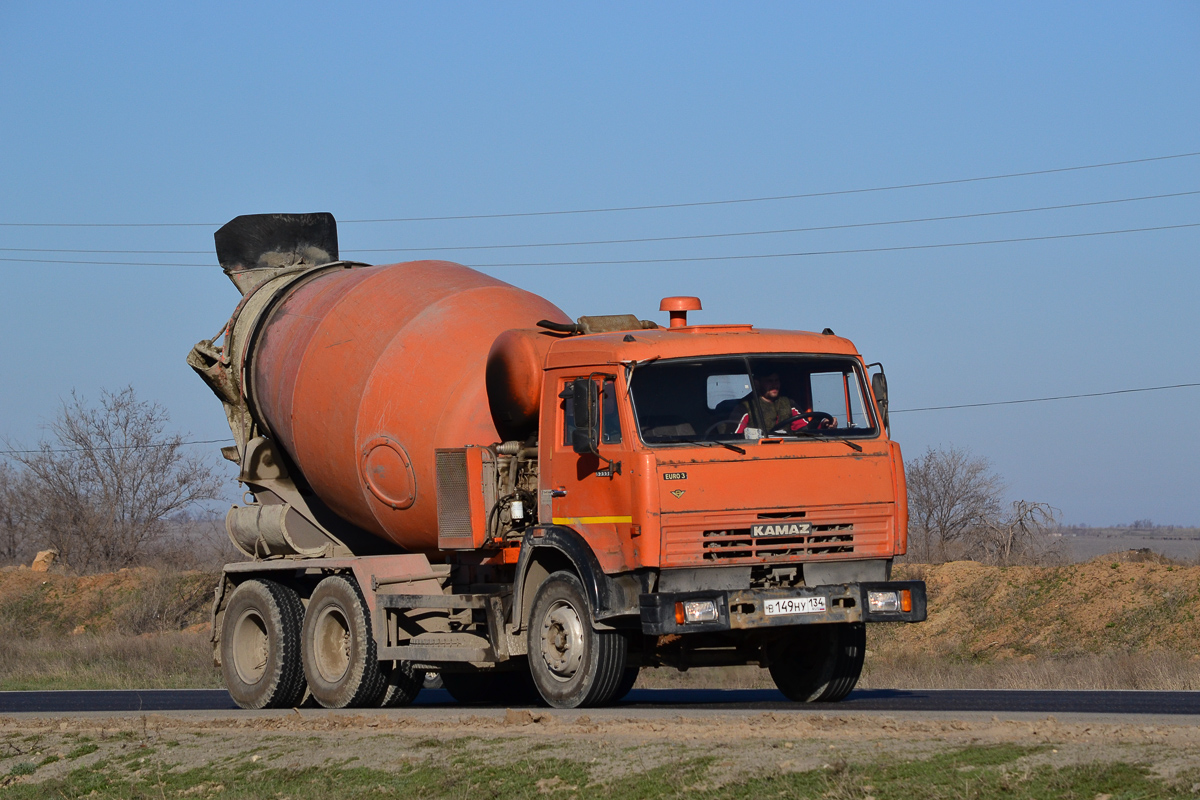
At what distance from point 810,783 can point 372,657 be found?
278 inches

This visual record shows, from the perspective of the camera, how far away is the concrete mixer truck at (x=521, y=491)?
35.2 feet

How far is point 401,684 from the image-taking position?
1427cm

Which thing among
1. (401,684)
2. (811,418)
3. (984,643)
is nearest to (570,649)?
(811,418)

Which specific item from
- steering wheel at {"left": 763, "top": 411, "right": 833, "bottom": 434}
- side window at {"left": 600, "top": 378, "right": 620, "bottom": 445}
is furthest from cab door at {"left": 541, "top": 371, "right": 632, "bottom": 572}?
steering wheel at {"left": 763, "top": 411, "right": 833, "bottom": 434}

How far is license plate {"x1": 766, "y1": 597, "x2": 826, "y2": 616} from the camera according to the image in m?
10.6

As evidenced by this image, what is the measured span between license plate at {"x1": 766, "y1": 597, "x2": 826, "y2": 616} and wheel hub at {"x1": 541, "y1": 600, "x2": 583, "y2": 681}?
61.2 inches

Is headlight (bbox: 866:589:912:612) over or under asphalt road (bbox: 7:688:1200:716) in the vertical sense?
over

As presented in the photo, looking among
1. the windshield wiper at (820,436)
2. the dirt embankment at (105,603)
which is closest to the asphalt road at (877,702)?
the windshield wiper at (820,436)

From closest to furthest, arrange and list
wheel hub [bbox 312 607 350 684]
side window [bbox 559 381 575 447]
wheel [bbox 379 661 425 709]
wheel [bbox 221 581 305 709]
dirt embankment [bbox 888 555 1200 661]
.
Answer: side window [bbox 559 381 575 447]
wheel [bbox 379 661 425 709]
wheel hub [bbox 312 607 350 684]
wheel [bbox 221 581 305 709]
dirt embankment [bbox 888 555 1200 661]

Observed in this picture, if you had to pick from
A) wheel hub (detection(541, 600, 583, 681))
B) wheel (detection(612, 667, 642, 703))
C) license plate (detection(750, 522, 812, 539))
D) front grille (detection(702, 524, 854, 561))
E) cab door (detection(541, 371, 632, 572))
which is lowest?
wheel (detection(612, 667, 642, 703))

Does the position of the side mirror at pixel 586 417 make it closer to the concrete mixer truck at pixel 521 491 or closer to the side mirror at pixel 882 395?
the concrete mixer truck at pixel 521 491

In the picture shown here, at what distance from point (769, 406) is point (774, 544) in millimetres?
1093

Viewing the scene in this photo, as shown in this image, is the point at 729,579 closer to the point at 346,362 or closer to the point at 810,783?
the point at 810,783

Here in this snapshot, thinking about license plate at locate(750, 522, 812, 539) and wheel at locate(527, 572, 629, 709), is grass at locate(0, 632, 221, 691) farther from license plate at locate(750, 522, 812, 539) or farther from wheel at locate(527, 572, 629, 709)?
license plate at locate(750, 522, 812, 539)
